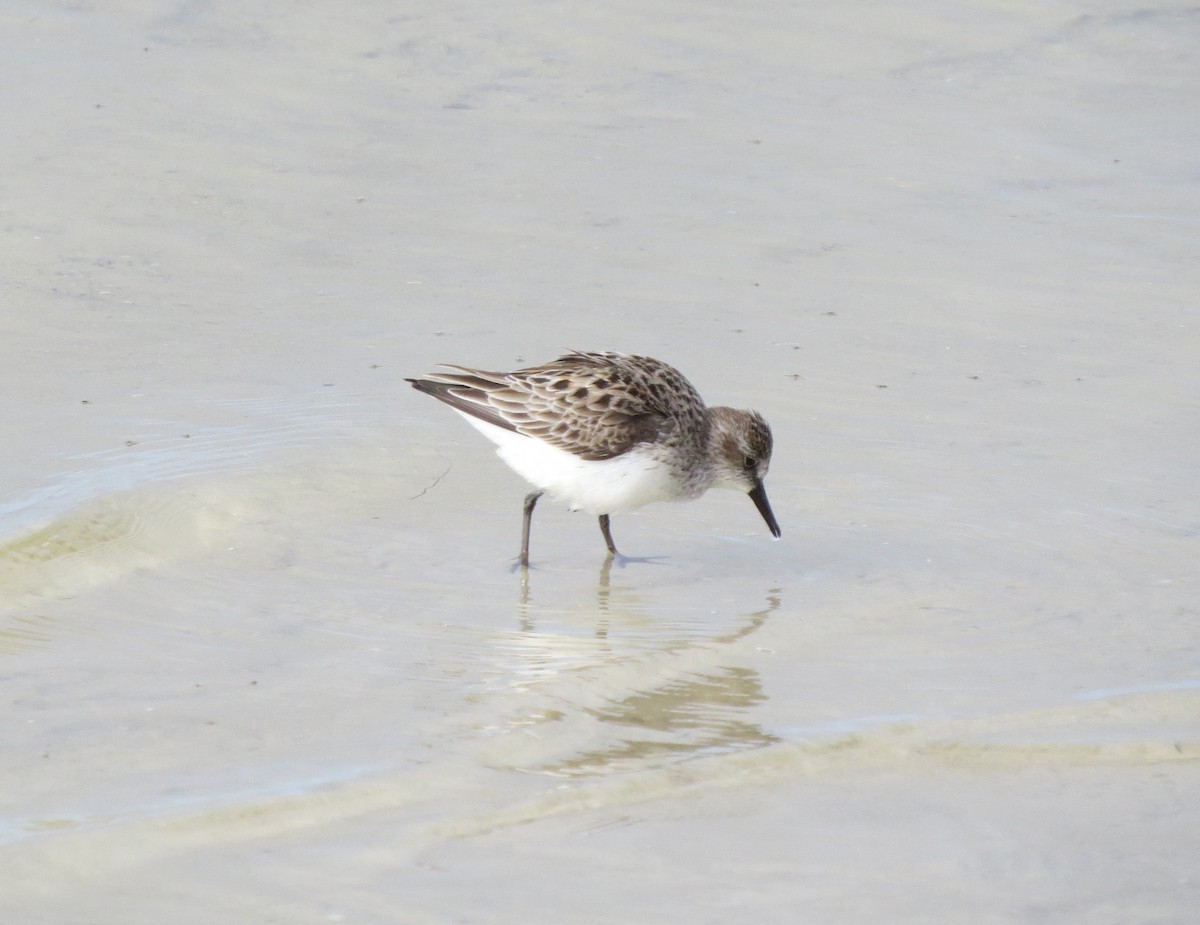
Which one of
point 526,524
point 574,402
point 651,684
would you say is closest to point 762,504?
point 574,402

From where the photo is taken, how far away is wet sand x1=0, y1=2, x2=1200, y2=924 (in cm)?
459

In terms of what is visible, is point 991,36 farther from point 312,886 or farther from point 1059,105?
point 312,886

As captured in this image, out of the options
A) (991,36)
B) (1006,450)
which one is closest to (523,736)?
(1006,450)

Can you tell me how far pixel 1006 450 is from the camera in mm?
7848

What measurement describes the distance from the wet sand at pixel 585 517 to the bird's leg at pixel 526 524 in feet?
0.59

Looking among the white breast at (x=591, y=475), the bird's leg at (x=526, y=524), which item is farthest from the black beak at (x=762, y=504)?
the bird's leg at (x=526, y=524)

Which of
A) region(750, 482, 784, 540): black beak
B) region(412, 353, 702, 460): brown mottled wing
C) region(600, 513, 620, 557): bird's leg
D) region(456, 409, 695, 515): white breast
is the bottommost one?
region(600, 513, 620, 557): bird's leg

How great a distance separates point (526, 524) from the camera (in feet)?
22.8

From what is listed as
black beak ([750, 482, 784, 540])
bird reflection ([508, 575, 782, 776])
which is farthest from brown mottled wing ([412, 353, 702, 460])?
bird reflection ([508, 575, 782, 776])

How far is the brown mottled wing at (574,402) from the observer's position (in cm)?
704

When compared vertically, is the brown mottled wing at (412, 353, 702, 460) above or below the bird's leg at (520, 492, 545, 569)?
above

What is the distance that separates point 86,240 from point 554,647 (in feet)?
15.4

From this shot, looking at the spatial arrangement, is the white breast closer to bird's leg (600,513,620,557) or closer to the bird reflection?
bird's leg (600,513,620,557)

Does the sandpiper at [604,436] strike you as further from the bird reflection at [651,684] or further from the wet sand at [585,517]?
the bird reflection at [651,684]
